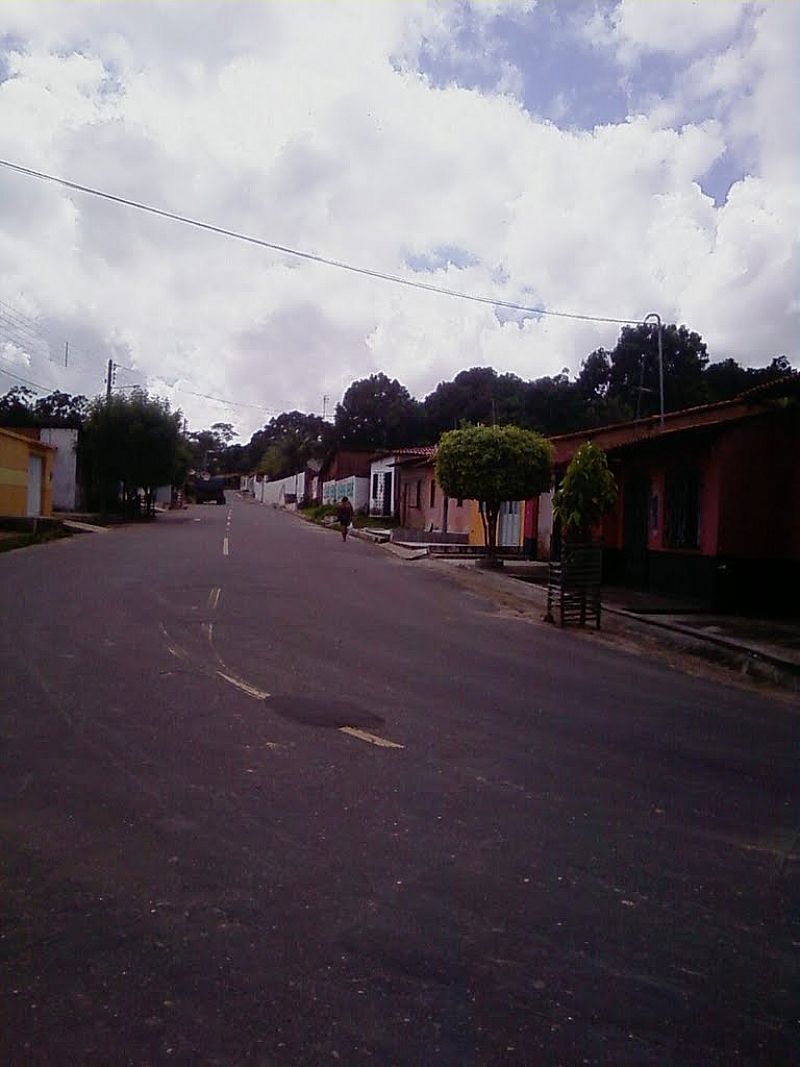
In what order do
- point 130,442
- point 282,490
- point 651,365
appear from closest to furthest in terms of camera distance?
point 130,442 → point 651,365 → point 282,490

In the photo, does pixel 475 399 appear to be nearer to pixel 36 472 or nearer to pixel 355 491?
pixel 355 491

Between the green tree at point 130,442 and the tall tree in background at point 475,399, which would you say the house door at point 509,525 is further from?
Result: the tall tree in background at point 475,399

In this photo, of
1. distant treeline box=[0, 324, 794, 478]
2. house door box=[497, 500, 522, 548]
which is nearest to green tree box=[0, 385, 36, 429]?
distant treeline box=[0, 324, 794, 478]

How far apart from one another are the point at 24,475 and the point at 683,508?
24.8m

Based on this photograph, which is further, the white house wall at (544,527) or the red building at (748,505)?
the white house wall at (544,527)

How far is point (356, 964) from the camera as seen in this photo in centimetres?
398

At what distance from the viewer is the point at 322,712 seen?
8469mm

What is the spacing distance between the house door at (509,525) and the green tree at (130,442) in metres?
17.3

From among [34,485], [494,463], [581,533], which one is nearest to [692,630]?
[581,533]

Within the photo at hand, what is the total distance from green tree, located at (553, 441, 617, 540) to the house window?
309 centimetres

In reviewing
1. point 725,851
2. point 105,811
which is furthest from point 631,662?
point 105,811

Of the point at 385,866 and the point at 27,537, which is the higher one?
the point at 27,537

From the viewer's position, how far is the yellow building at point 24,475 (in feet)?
110

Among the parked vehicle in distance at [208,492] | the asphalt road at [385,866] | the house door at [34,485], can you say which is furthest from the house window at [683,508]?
the parked vehicle in distance at [208,492]
